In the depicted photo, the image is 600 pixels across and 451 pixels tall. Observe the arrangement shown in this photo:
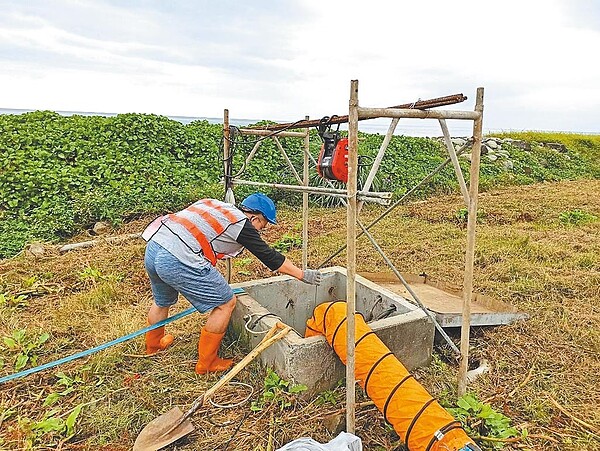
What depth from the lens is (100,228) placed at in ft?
23.8

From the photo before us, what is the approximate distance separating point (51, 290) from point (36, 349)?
55.3 inches

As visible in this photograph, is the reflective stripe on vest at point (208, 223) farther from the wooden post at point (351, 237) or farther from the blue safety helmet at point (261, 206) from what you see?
the wooden post at point (351, 237)

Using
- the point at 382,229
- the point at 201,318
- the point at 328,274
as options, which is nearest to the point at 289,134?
the point at 328,274

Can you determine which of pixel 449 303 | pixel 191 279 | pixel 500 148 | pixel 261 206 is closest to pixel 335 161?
pixel 261 206

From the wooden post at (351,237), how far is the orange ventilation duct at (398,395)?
0.21 m

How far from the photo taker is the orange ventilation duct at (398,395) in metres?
2.37

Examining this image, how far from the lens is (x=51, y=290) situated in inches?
192

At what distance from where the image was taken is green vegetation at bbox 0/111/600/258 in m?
7.30

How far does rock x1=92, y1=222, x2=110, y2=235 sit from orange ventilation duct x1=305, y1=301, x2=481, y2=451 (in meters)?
5.18

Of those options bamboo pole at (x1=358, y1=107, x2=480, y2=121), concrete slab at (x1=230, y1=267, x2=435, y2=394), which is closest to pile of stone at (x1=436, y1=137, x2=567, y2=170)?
concrete slab at (x1=230, y1=267, x2=435, y2=394)

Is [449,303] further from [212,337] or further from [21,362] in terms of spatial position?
[21,362]

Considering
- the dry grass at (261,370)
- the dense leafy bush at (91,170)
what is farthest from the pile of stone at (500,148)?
the dry grass at (261,370)

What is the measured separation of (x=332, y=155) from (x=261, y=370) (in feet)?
5.00

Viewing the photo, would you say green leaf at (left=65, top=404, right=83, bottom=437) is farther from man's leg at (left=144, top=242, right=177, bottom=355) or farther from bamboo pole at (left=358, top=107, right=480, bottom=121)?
bamboo pole at (left=358, top=107, right=480, bottom=121)
